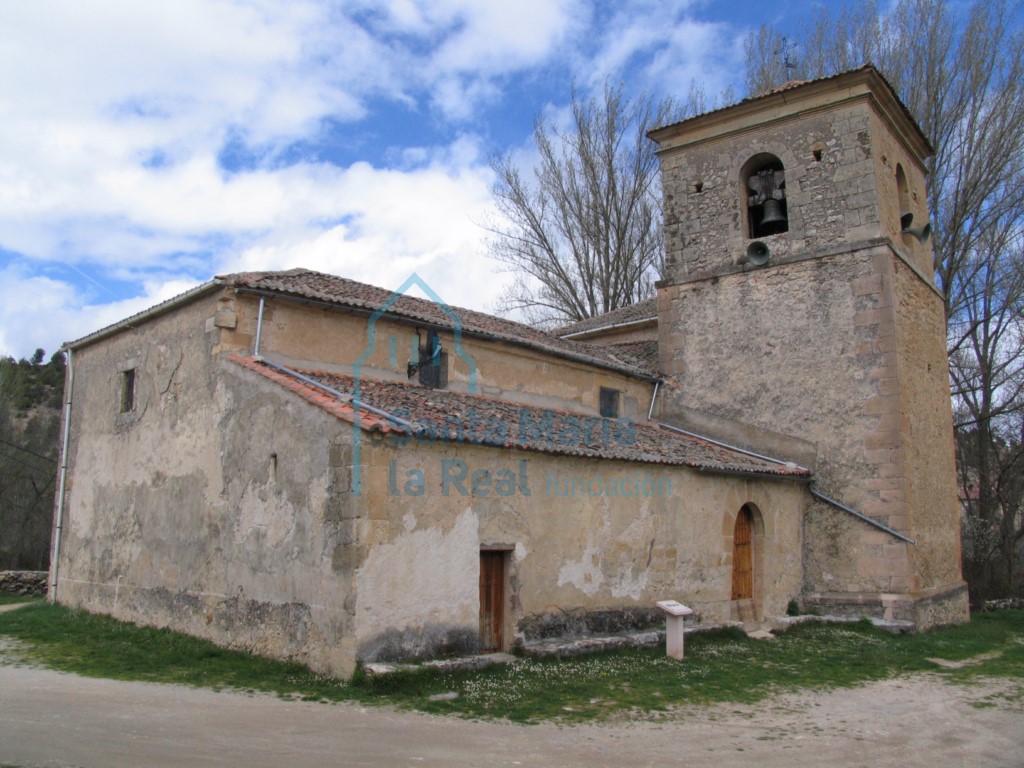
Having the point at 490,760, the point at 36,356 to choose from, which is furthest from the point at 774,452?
the point at 36,356

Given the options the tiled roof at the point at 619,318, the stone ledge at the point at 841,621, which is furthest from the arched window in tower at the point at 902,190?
the stone ledge at the point at 841,621

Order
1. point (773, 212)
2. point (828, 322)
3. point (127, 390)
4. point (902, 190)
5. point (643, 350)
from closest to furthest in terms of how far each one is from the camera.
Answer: point (127, 390) → point (828, 322) → point (773, 212) → point (902, 190) → point (643, 350)

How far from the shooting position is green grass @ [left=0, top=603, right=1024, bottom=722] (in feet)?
23.4

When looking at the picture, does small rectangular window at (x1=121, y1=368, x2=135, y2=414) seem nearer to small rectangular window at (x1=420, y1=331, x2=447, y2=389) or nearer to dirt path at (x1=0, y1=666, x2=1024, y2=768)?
small rectangular window at (x1=420, y1=331, x2=447, y2=389)

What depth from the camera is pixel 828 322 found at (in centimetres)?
1336

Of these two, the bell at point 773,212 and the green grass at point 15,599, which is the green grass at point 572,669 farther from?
the bell at point 773,212

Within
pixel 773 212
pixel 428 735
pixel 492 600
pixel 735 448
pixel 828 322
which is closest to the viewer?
pixel 428 735

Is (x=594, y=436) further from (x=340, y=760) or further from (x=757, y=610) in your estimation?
(x=340, y=760)

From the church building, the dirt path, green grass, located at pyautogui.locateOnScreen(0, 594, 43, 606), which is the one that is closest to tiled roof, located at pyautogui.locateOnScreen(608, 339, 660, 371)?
the church building

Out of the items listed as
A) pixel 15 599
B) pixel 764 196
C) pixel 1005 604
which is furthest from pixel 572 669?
pixel 1005 604

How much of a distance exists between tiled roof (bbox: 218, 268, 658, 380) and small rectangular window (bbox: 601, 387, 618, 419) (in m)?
0.41

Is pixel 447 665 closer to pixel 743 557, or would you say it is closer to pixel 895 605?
pixel 743 557

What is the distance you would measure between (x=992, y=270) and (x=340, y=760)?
1823cm

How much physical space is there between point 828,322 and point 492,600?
7.71 metres
